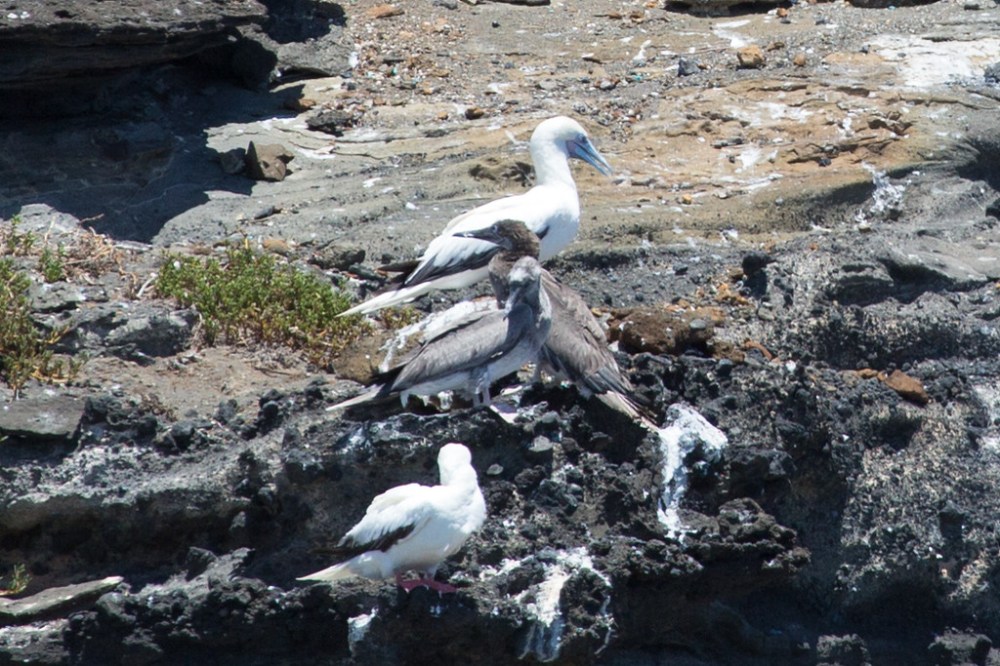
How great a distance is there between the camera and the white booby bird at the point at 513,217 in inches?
357

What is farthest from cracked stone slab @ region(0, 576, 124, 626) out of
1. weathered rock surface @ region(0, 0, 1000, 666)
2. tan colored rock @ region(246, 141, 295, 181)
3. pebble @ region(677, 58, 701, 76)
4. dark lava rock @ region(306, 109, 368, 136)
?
pebble @ region(677, 58, 701, 76)

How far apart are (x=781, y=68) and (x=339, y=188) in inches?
139

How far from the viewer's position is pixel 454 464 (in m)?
7.23

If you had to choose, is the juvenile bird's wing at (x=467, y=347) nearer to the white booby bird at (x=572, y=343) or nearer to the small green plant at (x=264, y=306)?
the white booby bird at (x=572, y=343)

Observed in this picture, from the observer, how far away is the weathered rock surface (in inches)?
307

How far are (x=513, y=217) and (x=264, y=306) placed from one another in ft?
4.92

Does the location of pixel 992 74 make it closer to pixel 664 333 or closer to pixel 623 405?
pixel 664 333

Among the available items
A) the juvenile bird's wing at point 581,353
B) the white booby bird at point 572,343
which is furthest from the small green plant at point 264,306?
the juvenile bird's wing at point 581,353

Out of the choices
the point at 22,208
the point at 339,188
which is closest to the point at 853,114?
the point at 339,188

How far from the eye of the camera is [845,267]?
10.0m

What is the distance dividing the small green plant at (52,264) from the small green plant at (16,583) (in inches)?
83.1

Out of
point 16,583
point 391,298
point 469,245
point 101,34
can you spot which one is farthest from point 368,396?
point 101,34

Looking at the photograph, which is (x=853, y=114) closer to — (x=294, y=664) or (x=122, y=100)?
(x=122, y=100)

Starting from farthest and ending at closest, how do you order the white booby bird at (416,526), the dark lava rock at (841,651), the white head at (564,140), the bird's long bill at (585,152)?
the bird's long bill at (585,152) → the white head at (564,140) → the dark lava rock at (841,651) → the white booby bird at (416,526)
